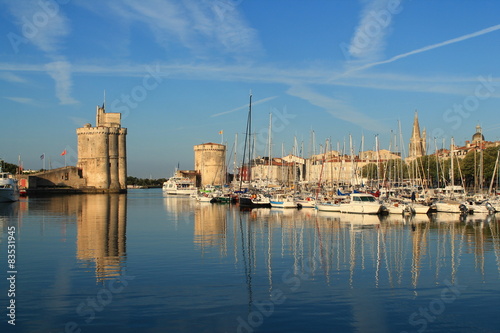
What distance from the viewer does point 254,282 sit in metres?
10.5

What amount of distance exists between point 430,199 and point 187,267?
83.0 ft

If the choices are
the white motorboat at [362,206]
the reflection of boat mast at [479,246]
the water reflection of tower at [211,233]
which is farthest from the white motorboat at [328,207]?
the reflection of boat mast at [479,246]

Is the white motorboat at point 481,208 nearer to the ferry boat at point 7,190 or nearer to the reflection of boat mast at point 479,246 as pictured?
the reflection of boat mast at point 479,246

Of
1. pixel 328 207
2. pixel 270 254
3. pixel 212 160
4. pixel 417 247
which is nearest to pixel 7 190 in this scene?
pixel 328 207

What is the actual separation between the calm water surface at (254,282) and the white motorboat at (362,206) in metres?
9.02

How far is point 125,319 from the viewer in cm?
795

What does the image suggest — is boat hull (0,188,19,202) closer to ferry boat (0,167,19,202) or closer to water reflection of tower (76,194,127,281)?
ferry boat (0,167,19,202)

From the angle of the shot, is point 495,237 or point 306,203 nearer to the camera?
point 495,237

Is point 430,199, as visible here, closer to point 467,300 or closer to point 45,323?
point 467,300

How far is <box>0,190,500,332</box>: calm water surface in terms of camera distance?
7859 mm

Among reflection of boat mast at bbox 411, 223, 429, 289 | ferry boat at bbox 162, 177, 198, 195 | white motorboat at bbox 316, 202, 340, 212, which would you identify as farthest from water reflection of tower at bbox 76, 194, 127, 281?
ferry boat at bbox 162, 177, 198, 195

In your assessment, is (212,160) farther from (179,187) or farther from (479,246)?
(479,246)

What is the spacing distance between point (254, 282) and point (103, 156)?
6506cm

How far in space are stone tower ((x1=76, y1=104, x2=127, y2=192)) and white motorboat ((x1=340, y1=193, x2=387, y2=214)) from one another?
163 ft
